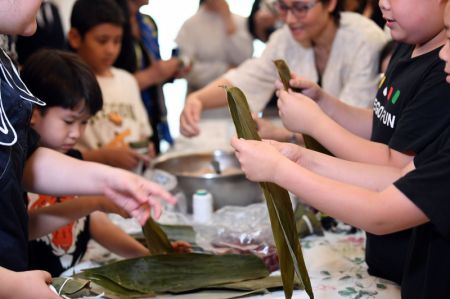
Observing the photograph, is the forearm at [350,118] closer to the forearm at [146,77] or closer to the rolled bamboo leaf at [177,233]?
the rolled bamboo leaf at [177,233]

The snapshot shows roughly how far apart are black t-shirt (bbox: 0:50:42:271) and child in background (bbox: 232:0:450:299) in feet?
1.29

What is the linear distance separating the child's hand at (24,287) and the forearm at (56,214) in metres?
0.40

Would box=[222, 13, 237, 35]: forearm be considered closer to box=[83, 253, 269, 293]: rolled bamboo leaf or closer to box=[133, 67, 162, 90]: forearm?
box=[133, 67, 162, 90]: forearm

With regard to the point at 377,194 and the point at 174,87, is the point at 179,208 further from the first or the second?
the point at 174,87

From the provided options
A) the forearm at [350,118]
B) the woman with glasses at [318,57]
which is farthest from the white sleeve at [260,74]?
the forearm at [350,118]

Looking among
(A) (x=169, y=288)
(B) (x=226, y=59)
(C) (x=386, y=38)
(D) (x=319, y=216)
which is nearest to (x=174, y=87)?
(B) (x=226, y=59)

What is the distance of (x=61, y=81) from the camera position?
1577 millimetres

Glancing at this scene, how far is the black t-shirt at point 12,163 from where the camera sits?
106cm

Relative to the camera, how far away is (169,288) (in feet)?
4.31

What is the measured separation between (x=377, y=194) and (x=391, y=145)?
0.20 m

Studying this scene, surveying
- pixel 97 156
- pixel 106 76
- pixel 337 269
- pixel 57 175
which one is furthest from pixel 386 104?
pixel 106 76

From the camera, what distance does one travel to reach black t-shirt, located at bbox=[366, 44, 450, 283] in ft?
3.65

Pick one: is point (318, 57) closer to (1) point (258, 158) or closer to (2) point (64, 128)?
(2) point (64, 128)

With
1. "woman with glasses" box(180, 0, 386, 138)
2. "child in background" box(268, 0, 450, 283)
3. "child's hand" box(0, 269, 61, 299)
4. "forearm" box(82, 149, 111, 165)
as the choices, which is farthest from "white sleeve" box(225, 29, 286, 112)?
"child's hand" box(0, 269, 61, 299)
